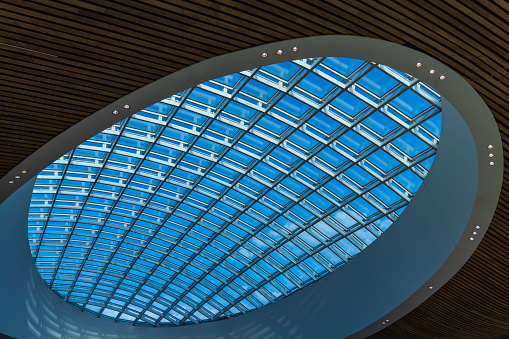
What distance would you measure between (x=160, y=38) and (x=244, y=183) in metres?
20.6

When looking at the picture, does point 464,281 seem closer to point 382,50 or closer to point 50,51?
point 382,50

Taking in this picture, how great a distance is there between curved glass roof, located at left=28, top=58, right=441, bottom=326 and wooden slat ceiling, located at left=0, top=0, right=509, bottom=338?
8518mm

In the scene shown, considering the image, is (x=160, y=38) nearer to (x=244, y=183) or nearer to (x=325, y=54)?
(x=325, y=54)

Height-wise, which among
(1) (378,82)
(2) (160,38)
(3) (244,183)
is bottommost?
(2) (160,38)

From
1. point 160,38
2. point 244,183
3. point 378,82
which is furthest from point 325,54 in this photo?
point 244,183

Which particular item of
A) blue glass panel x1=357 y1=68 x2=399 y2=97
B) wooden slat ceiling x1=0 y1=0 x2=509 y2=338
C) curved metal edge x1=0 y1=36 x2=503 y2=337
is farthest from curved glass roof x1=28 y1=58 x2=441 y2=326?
wooden slat ceiling x1=0 y1=0 x2=509 y2=338

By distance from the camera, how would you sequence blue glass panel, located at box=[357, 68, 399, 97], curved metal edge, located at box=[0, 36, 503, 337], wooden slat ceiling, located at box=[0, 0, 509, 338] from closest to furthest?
1. wooden slat ceiling, located at box=[0, 0, 509, 338]
2. curved metal edge, located at box=[0, 36, 503, 337]
3. blue glass panel, located at box=[357, 68, 399, 97]

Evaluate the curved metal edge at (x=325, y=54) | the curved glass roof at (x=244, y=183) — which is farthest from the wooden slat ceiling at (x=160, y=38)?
the curved glass roof at (x=244, y=183)

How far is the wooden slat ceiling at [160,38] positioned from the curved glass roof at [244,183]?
8.52m

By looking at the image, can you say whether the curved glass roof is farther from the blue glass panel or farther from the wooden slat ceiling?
the wooden slat ceiling

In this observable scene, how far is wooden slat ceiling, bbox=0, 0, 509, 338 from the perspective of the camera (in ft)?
37.3

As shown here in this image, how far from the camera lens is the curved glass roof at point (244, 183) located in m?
23.8

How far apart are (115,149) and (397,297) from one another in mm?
19434

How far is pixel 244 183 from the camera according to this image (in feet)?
106
